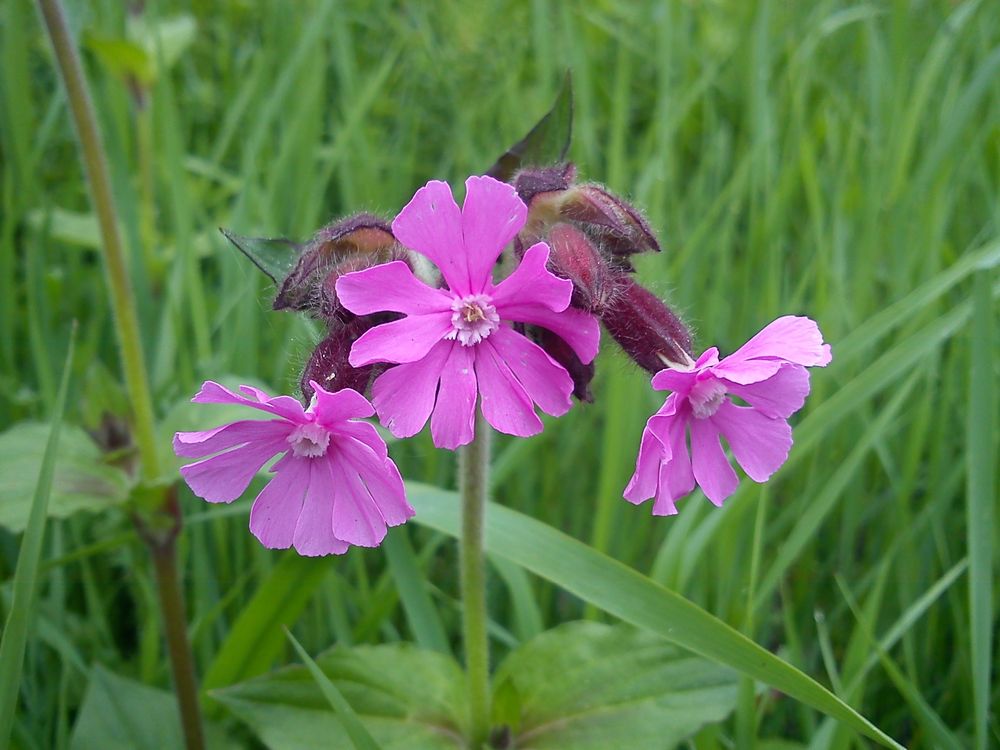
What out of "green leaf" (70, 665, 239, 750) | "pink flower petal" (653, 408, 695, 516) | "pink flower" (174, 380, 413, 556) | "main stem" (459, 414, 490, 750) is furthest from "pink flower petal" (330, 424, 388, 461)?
"green leaf" (70, 665, 239, 750)

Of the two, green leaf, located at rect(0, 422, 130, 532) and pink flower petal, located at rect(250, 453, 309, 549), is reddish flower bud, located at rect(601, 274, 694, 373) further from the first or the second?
green leaf, located at rect(0, 422, 130, 532)

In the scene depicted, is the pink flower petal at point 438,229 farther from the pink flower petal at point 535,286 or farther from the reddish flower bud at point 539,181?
the reddish flower bud at point 539,181

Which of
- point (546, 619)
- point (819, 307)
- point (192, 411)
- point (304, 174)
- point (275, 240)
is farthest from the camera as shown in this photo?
point (304, 174)

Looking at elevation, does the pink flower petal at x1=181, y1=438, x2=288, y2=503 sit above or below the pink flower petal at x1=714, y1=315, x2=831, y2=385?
below

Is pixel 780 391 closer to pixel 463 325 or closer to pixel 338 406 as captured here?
pixel 463 325

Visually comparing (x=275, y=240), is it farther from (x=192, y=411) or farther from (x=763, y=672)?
(x=763, y=672)

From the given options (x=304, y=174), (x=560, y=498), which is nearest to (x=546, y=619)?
(x=560, y=498)
